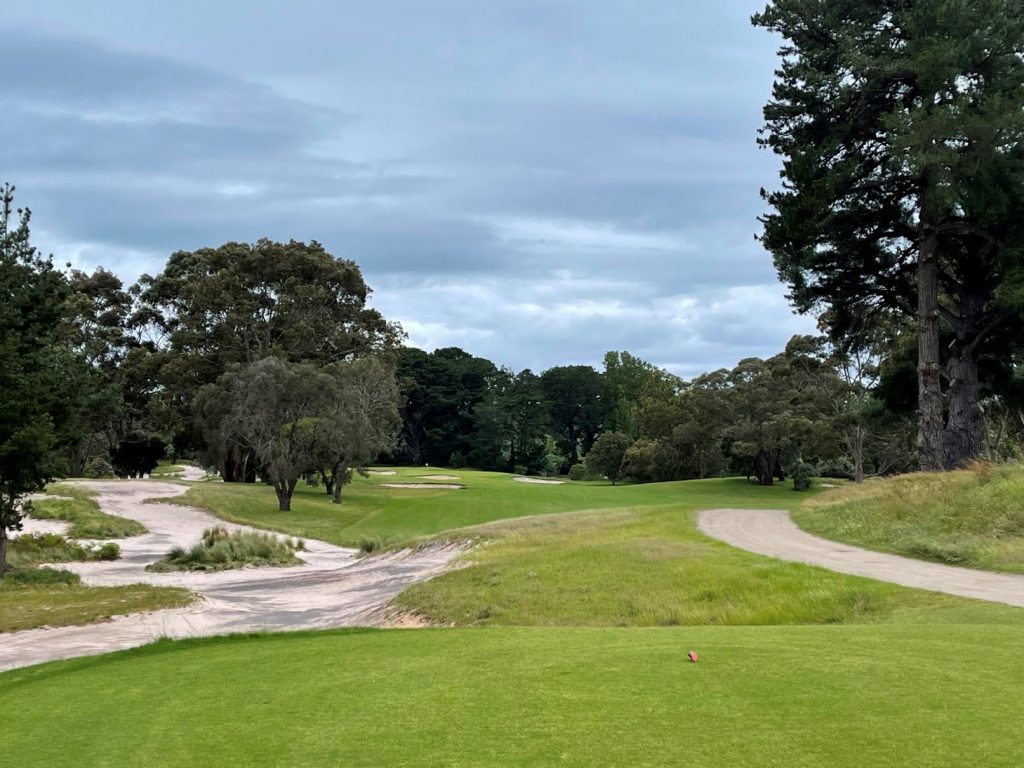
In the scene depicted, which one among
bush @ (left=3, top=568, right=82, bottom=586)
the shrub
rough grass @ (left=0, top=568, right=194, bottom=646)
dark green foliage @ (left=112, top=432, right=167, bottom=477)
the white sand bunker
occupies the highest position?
dark green foliage @ (left=112, top=432, right=167, bottom=477)

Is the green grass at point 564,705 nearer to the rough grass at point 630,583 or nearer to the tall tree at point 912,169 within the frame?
the rough grass at point 630,583

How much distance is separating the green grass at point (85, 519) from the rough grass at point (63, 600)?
1042 cm

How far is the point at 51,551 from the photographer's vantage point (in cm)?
2475

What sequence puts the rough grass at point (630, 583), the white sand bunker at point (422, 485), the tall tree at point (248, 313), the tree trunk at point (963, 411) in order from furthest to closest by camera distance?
the white sand bunker at point (422, 485) < the tall tree at point (248, 313) < the tree trunk at point (963, 411) < the rough grass at point (630, 583)

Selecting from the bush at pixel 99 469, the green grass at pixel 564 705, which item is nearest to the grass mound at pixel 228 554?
the green grass at pixel 564 705

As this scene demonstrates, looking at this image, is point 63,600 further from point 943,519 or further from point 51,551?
point 943,519

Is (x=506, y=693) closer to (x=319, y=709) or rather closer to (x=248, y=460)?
(x=319, y=709)

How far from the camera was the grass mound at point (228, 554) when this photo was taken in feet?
80.2

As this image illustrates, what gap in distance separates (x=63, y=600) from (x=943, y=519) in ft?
61.9

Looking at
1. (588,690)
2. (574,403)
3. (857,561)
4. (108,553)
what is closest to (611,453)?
(574,403)

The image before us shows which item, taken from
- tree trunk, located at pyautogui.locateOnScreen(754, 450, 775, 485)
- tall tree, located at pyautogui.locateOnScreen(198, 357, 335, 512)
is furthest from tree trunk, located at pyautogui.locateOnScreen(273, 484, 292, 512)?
tree trunk, located at pyautogui.locateOnScreen(754, 450, 775, 485)

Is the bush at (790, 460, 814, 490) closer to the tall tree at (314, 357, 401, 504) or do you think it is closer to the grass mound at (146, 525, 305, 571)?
the tall tree at (314, 357, 401, 504)

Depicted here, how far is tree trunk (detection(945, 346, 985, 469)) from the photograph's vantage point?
2870cm

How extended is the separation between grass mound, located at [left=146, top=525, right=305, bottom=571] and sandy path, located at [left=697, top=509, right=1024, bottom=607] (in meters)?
13.8
